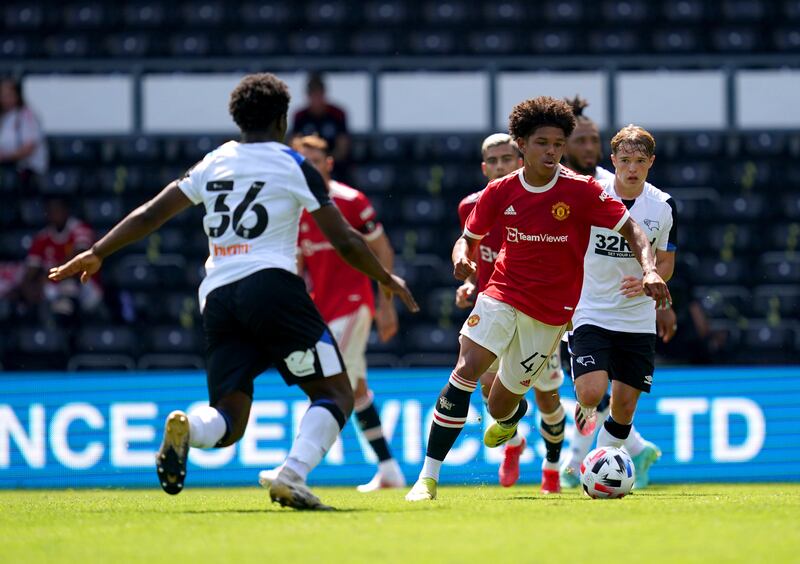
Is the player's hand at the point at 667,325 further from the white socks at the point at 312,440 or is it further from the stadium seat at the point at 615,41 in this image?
the stadium seat at the point at 615,41

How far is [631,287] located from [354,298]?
147 inches

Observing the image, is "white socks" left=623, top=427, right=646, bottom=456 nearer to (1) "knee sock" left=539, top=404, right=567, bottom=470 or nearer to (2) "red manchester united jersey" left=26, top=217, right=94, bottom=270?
(1) "knee sock" left=539, top=404, right=567, bottom=470

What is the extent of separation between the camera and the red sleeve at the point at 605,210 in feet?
25.4

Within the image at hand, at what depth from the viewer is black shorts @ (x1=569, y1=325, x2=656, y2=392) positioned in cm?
861

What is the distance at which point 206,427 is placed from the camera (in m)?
6.46

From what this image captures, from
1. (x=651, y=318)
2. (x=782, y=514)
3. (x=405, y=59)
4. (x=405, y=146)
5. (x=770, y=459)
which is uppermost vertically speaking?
(x=405, y=59)

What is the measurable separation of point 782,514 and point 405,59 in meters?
11.4

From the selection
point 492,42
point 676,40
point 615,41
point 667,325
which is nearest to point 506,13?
point 492,42

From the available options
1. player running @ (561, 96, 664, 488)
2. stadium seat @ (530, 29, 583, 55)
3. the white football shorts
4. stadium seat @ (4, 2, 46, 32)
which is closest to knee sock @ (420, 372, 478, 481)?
the white football shorts

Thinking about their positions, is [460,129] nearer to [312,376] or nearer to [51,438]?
[51,438]

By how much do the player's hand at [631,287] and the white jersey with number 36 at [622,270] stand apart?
1.07ft

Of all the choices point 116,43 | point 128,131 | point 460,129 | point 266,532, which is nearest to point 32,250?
point 128,131

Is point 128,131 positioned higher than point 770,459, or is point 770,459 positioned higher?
point 128,131

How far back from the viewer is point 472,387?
7715mm
